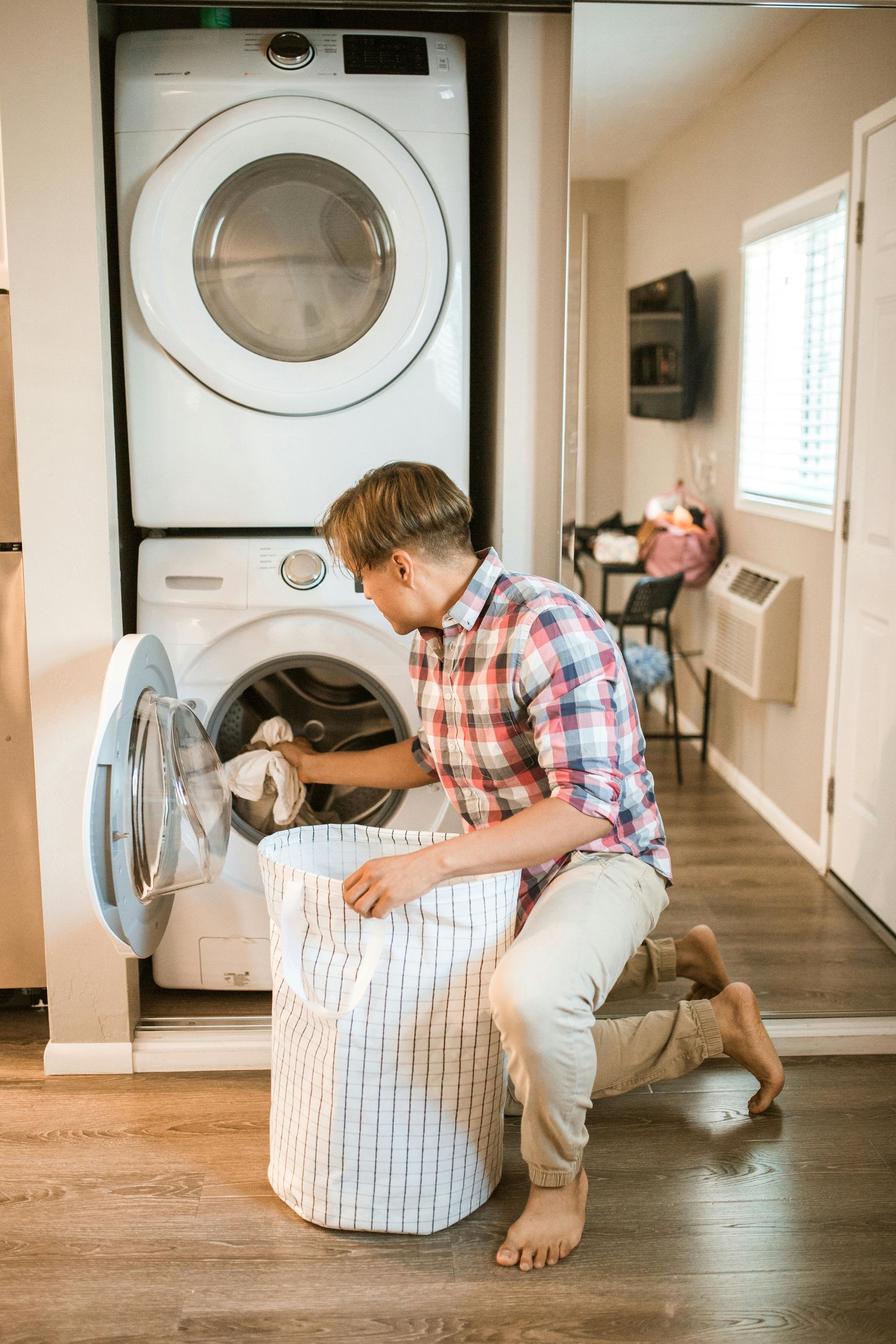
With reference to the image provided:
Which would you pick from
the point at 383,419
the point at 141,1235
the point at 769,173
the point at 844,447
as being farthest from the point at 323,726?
the point at 769,173

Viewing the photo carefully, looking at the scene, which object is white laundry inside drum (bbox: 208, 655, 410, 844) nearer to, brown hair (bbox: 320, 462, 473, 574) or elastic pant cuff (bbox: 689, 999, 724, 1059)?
brown hair (bbox: 320, 462, 473, 574)

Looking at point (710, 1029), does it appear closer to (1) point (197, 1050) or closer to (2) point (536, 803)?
(2) point (536, 803)

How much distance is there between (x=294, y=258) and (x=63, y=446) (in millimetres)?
517

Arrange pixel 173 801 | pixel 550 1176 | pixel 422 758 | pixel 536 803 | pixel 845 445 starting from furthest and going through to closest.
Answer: pixel 845 445 < pixel 422 758 < pixel 173 801 < pixel 536 803 < pixel 550 1176

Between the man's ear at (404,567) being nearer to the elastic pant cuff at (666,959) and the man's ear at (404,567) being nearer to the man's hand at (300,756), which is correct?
the man's hand at (300,756)

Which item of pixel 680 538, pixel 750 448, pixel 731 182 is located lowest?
pixel 680 538

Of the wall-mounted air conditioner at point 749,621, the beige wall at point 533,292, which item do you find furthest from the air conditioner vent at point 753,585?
the beige wall at point 533,292

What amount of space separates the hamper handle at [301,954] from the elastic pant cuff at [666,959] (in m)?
0.71

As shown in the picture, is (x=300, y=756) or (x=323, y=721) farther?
(x=323, y=721)

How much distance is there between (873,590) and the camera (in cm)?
217

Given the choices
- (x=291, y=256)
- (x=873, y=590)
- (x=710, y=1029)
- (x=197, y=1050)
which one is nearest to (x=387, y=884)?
(x=710, y=1029)

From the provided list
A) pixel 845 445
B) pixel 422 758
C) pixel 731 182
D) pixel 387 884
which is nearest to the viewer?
pixel 387 884

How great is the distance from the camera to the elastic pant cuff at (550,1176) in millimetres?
1560

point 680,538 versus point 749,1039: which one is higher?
point 680,538
